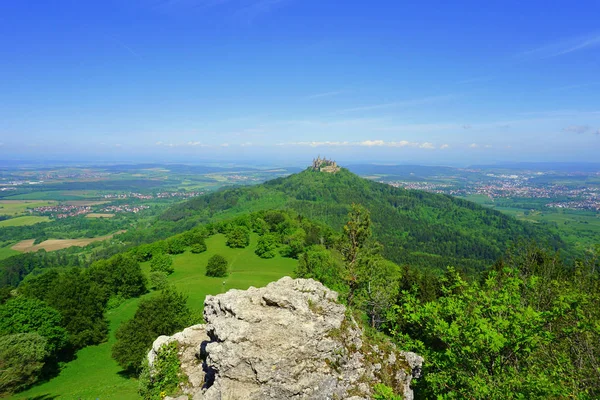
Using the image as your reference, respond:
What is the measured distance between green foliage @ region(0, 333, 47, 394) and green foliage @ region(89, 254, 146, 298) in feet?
69.7

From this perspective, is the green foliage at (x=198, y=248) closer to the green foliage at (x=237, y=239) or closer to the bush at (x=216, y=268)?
the green foliage at (x=237, y=239)

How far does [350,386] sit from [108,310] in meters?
43.6

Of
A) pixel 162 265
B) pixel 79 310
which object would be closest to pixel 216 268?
pixel 162 265

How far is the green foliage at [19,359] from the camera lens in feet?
71.5

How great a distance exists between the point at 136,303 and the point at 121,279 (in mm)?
5279

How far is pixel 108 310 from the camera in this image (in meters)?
42.2

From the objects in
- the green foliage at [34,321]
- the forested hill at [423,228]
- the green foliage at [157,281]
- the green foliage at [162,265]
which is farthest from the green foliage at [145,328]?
the forested hill at [423,228]

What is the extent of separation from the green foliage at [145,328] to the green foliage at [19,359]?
18.6 feet

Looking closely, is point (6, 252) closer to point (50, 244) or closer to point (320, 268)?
point (50, 244)

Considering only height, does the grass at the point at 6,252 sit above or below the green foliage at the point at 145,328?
below

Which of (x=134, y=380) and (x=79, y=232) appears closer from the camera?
(x=134, y=380)

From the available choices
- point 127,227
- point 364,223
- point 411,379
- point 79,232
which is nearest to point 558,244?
point 364,223

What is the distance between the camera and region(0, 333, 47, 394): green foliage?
2180cm

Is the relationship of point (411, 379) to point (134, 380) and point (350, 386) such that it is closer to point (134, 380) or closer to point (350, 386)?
point (350, 386)
